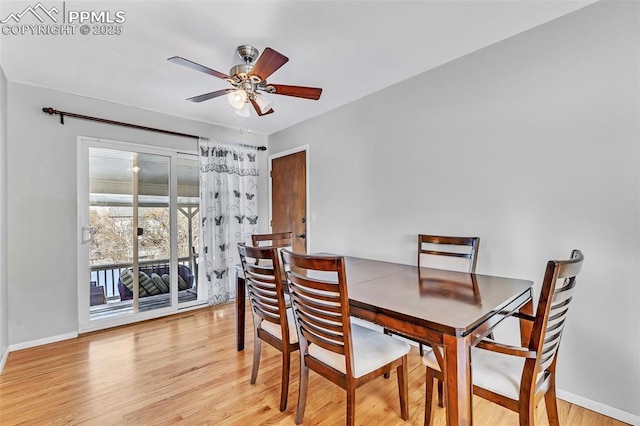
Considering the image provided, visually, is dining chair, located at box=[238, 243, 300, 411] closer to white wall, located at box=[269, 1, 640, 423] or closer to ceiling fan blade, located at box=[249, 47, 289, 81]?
ceiling fan blade, located at box=[249, 47, 289, 81]

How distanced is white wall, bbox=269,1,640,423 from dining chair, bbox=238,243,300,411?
142cm

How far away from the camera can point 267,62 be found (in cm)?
181

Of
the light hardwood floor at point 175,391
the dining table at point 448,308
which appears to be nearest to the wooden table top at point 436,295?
the dining table at point 448,308

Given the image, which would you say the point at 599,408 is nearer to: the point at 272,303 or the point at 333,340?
the point at 333,340

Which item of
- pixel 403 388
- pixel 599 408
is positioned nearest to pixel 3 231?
pixel 403 388

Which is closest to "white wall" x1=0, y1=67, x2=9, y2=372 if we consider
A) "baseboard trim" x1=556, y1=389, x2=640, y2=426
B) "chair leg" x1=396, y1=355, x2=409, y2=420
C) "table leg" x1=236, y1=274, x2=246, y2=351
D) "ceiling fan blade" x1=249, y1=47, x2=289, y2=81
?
"table leg" x1=236, y1=274, x2=246, y2=351

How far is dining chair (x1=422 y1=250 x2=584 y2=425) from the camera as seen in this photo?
1122mm

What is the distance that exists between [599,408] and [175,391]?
272 cm

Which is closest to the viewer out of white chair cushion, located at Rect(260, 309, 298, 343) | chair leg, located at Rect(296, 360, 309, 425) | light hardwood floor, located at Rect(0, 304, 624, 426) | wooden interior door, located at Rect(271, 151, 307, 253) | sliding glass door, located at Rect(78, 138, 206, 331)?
chair leg, located at Rect(296, 360, 309, 425)

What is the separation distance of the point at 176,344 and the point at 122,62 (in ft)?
8.36

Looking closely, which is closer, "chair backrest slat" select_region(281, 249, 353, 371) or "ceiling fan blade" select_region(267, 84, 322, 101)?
"chair backrest slat" select_region(281, 249, 353, 371)

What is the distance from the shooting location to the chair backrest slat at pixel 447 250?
7.04 feet

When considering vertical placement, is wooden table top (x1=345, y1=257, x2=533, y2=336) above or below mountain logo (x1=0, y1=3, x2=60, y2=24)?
below

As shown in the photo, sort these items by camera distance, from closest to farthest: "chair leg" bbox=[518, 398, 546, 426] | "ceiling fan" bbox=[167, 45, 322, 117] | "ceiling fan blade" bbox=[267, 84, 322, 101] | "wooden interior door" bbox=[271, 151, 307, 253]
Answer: "chair leg" bbox=[518, 398, 546, 426] < "ceiling fan" bbox=[167, 45, 322, 117] < "ceiling fan blade" bbox=[267, 84, 322, 101] < "wooden interior door" bbox=[271, 151, 307, 253]
